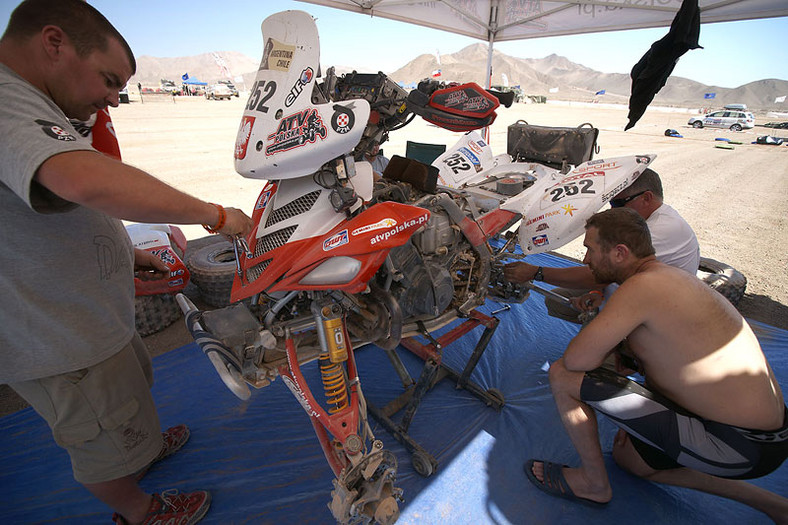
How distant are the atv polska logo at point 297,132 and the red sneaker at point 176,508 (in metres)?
1.85

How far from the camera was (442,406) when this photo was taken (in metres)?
2.74

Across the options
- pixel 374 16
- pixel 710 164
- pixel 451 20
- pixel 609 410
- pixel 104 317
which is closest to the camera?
pixel 104 317

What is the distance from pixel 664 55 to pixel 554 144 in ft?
4.32

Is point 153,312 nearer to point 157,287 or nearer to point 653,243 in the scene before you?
point 157,287

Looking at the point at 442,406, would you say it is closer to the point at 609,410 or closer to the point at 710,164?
the point at 609,410

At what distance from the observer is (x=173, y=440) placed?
235 cm

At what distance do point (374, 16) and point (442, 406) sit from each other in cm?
660

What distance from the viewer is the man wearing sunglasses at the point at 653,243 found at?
2.60 m

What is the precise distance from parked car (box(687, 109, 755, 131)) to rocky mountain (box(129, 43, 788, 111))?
36025 millimetres

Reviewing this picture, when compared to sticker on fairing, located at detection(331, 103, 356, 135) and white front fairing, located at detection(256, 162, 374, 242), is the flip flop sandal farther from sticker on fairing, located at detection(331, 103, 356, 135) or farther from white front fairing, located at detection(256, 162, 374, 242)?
sticker on fairing, located at detection(331, 103, 356, 135)

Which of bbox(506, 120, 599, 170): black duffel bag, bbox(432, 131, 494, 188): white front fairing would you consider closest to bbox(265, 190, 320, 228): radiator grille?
bbox(432, 131, 494, 188): white front fairing

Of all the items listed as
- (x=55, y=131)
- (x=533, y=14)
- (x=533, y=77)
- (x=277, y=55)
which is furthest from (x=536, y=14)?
(x=533, y=77)

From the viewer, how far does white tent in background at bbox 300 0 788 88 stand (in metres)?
5.04

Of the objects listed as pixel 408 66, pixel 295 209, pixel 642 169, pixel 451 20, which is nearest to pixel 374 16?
pixel 451 20
